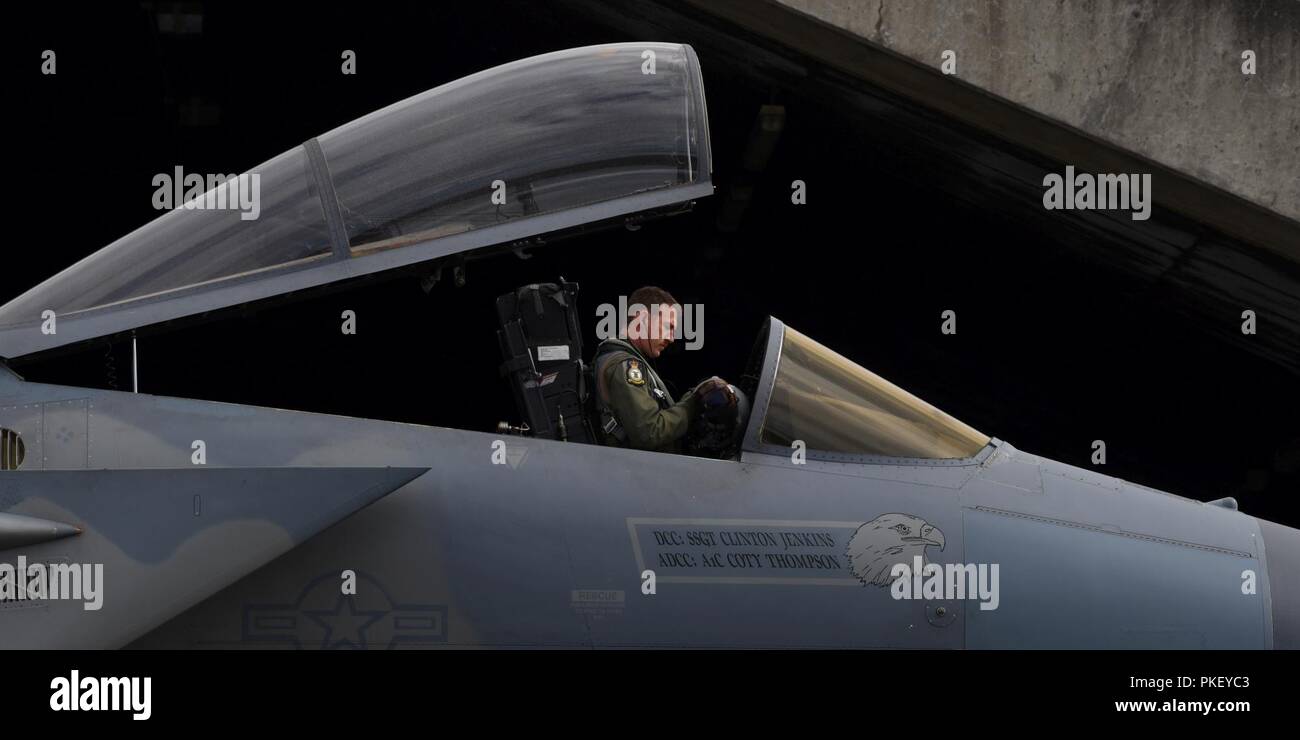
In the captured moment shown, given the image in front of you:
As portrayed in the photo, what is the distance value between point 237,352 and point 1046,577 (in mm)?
11521

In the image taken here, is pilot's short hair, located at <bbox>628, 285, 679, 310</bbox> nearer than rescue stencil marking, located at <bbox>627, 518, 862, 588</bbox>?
No

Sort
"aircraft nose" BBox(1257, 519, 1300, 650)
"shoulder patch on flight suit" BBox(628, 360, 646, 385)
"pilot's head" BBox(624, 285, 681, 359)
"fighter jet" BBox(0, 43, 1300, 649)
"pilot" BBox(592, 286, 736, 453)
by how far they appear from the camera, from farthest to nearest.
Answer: "pilot's head" BBox(624, 285, 681, 359), "shoulder patch on flight suit" BBox(628, 360, 646, 385), "pilot" BBox(592, 286, 736, 453), "aircraft nose" BBox(1257, 519, 1300, 650), "fighter jet" BBox(0, 43, 1300, 649)

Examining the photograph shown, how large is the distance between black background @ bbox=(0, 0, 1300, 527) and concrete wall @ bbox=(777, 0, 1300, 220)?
209 cm

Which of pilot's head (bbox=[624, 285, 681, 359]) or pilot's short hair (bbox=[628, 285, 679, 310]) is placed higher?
pilot's short hair (bbox=[628, 285, 679, 310])

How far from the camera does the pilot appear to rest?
588cm

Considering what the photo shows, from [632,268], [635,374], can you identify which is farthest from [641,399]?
[632,268]

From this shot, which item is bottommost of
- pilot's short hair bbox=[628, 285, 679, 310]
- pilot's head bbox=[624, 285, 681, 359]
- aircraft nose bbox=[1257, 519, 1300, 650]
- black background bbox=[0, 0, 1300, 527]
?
aircraft nose bbox=[1257, 519, 1300, 650]

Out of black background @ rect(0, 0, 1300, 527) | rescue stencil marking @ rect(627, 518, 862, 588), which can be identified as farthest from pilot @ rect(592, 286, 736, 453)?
black background @ rect(0, 0, 1300, 527)

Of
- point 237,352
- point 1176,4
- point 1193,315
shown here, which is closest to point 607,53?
point 1176,4

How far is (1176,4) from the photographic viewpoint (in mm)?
10883

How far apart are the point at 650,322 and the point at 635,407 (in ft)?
2.14

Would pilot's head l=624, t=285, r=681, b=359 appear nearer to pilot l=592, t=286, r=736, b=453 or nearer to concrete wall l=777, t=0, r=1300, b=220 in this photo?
pilot l=592, t=286, r=736, b=453

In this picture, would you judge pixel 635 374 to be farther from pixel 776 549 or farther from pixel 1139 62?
pixel 1139 62
